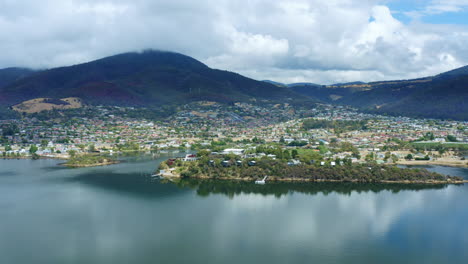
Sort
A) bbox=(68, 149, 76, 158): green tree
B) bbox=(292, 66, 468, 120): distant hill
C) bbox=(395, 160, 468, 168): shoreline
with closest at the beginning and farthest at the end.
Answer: bbox=(395, 160, 468, 168): shoreline
bbox=(68, 149, 76, 158): green tree
bbox=(292, 66, 468, 120): distant hill

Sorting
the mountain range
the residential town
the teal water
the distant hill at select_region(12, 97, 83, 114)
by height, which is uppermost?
the mountain range

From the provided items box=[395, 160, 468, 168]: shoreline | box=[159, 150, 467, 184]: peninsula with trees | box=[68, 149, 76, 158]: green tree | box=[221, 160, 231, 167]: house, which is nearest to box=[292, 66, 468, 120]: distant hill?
box=[395, 160, 468, 168]: shoreline

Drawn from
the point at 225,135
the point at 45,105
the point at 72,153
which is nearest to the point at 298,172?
the point at 72,153

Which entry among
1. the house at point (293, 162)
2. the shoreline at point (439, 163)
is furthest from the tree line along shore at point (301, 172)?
the shoreline at point (439, 163)

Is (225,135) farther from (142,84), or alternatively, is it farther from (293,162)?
(142,84)

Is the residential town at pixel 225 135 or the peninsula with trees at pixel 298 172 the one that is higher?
the residential town at pixel 225 135

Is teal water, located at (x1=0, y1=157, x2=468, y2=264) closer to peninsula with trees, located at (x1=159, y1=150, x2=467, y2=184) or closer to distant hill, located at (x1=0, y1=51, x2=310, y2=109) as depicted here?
peninsula with trees, located at (x1=159, y1=150, x2=467, y2=184)

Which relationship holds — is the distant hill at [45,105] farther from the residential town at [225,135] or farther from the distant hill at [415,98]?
the distant hill at [415,98]

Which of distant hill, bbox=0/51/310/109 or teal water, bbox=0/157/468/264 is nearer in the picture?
teal water, bbox=0/157/468/264

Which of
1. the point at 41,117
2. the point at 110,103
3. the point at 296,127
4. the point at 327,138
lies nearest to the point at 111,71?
the point at 110,103
